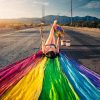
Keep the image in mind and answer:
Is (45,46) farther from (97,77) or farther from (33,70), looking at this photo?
(97,77)

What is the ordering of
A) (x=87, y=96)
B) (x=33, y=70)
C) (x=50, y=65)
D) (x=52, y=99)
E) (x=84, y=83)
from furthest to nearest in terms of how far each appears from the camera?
(x=50, y=65)
(x=33, y=70)
(x=84, y=83)
(x=87, y=96)
(x=52, y=99)

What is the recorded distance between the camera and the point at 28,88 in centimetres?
703

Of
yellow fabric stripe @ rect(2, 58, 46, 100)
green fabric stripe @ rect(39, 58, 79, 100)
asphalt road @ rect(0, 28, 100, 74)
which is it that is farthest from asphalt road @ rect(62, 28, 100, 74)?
yellow fabric stripe @ rect(2, 58, 46, 100)

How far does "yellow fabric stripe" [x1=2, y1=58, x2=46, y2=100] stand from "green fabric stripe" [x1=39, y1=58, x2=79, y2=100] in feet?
0.57

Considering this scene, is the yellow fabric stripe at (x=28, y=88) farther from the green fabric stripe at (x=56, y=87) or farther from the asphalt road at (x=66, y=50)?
the asphalt road at (x=66, y=50)

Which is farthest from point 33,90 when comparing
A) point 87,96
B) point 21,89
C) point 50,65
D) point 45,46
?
point 45,46

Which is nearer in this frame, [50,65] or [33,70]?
[33,70]

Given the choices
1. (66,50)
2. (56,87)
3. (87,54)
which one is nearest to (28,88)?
(56,87)

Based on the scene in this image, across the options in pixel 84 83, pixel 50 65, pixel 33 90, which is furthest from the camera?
pixel 50 65

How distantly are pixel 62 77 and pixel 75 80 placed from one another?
1.60ft

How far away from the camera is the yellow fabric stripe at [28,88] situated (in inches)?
244

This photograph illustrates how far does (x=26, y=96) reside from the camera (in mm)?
6270

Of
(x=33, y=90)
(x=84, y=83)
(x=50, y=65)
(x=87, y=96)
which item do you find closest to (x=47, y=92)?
(x=33, y=90)

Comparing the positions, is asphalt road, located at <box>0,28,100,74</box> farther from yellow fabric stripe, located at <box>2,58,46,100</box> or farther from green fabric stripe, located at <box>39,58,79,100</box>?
yellow fabric stripe, located at <box>2,58,46,100</box>
